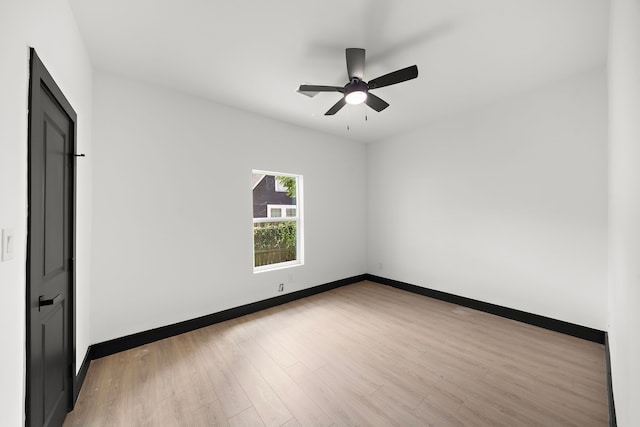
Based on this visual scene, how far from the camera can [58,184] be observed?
1577 mm

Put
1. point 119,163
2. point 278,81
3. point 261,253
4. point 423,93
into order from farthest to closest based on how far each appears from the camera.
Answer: point 261,253, point 423,93, point 278,81, point 119,163

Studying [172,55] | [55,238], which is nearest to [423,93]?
[172,55]

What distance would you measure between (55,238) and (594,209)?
15.3 feet

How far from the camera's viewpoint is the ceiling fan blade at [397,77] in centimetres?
205

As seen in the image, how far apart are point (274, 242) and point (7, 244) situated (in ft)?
10.1

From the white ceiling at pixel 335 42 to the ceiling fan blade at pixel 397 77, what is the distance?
11.4 inches

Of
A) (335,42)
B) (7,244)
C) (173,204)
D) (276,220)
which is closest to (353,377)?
(7,244)

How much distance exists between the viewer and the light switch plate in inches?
37.2

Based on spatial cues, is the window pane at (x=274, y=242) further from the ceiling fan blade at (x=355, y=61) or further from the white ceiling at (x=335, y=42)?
the ceiling fan blade at (x=355, y=61)

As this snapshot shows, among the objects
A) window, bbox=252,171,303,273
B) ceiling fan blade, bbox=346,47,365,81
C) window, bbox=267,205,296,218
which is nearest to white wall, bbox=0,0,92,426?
ceiling fan blade, bbox=346,47,365,81

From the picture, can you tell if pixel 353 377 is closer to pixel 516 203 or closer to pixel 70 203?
pixel 70 203

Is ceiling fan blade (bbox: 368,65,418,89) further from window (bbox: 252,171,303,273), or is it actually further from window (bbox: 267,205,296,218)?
window (bbox: 267,205,296,218)

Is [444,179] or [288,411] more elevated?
[444,179]

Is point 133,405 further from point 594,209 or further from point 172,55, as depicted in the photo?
point 594,209
